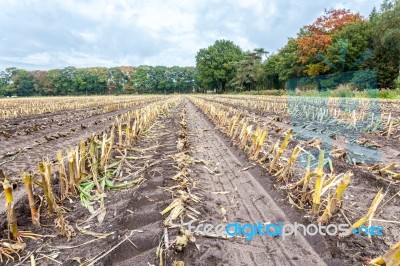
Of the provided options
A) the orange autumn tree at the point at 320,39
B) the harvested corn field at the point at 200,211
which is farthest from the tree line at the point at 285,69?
the harvested corn field at the point at 200,211

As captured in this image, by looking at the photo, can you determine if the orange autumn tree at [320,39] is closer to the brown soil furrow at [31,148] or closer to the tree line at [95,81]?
the brown soil furrow at [31,148]

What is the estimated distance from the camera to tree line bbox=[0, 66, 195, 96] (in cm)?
7731

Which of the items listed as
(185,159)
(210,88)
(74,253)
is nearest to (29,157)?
(185,159)

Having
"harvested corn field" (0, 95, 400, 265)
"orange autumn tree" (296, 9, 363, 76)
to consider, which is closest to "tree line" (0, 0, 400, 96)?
"orange autumn tree" (296, 9, 363, 76)

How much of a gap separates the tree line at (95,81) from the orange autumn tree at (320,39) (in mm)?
50011

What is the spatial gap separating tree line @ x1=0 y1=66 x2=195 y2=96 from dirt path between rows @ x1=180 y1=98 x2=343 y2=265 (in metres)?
75.6

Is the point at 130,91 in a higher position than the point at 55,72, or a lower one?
lower

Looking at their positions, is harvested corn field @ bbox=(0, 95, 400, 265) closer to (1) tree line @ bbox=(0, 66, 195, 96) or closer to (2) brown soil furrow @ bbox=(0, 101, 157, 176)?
(2) brown soil furrow @ bbox=(0, 101, 157, 176)

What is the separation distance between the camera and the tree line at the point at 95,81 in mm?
77312

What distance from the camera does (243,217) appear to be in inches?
103

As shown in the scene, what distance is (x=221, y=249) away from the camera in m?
2.12

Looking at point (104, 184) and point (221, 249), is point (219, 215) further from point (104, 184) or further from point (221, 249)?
point (104, 184)

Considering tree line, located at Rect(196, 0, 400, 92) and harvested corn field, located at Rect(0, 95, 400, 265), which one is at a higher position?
tree line, located at Rect(196, 0, 400, 92)

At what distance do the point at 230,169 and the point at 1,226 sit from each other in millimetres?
2886
